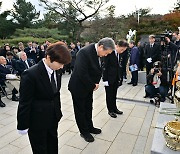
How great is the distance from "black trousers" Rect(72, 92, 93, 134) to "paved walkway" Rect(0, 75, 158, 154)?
0.69ft

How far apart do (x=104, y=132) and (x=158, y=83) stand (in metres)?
2.25

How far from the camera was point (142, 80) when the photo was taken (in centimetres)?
709

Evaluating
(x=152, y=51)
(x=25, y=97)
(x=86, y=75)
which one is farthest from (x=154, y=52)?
(x=25, y=97)

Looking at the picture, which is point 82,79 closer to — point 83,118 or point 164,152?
point 83,118

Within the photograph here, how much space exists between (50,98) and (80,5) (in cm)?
1946

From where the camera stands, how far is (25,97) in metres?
1.69

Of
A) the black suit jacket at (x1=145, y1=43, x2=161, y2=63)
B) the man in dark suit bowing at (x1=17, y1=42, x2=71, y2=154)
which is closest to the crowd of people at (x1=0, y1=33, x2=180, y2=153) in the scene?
the man in dark suit bowing at (x1=17, y1=42, x2=71, y2=154)

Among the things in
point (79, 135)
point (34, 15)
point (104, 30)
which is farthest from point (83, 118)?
point (34, 15)

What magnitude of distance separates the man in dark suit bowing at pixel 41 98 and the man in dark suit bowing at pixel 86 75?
2.68 ft

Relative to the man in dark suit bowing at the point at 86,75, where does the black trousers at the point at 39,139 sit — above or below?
below

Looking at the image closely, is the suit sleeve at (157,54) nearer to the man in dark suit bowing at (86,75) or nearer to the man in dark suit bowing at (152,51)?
the man in dark suit bowing at (152,51)

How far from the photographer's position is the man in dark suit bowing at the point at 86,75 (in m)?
2.71

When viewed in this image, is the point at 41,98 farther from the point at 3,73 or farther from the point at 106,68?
the point at 3,73

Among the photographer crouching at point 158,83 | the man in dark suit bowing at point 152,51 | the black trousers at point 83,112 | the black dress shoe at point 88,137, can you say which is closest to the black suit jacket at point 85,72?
the black trousers at point 83,112
